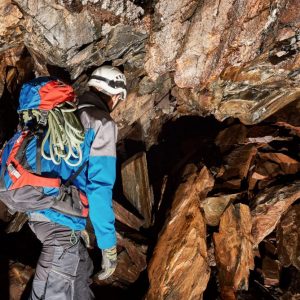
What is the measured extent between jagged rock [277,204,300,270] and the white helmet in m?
3.77

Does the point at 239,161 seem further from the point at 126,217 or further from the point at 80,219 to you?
the point at 80,219

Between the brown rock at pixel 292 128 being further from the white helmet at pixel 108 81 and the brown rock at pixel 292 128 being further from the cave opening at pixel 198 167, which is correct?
the white helmet at pixel 108 81

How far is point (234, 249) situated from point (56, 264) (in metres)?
2.98

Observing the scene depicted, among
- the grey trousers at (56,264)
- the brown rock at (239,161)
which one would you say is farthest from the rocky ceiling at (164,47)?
the grey trousers at (56,264)

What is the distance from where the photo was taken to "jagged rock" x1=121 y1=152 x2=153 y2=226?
244 inches

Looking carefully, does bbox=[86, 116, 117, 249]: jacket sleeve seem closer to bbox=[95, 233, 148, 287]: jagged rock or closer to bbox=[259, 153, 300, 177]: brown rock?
bbox=[95, 233, 148, 287]: jagged rock

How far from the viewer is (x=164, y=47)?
19.9ft

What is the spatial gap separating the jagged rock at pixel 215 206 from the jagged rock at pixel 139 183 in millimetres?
974

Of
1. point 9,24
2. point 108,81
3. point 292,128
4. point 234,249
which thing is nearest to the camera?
point 108,81

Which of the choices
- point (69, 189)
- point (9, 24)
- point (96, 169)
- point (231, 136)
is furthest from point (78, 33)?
point (231, 136)

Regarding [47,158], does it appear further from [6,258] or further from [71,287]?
[6,258]

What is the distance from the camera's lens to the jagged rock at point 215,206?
6066mm

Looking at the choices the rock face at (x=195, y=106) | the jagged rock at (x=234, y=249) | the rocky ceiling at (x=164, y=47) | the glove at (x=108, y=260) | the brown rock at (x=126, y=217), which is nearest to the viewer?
the glove at (x=108, y=260)

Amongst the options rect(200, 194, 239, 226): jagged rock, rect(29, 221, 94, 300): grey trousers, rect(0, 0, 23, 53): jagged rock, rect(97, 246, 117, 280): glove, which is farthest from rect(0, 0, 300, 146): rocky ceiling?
rect(97, 246, 117, 280): glove
